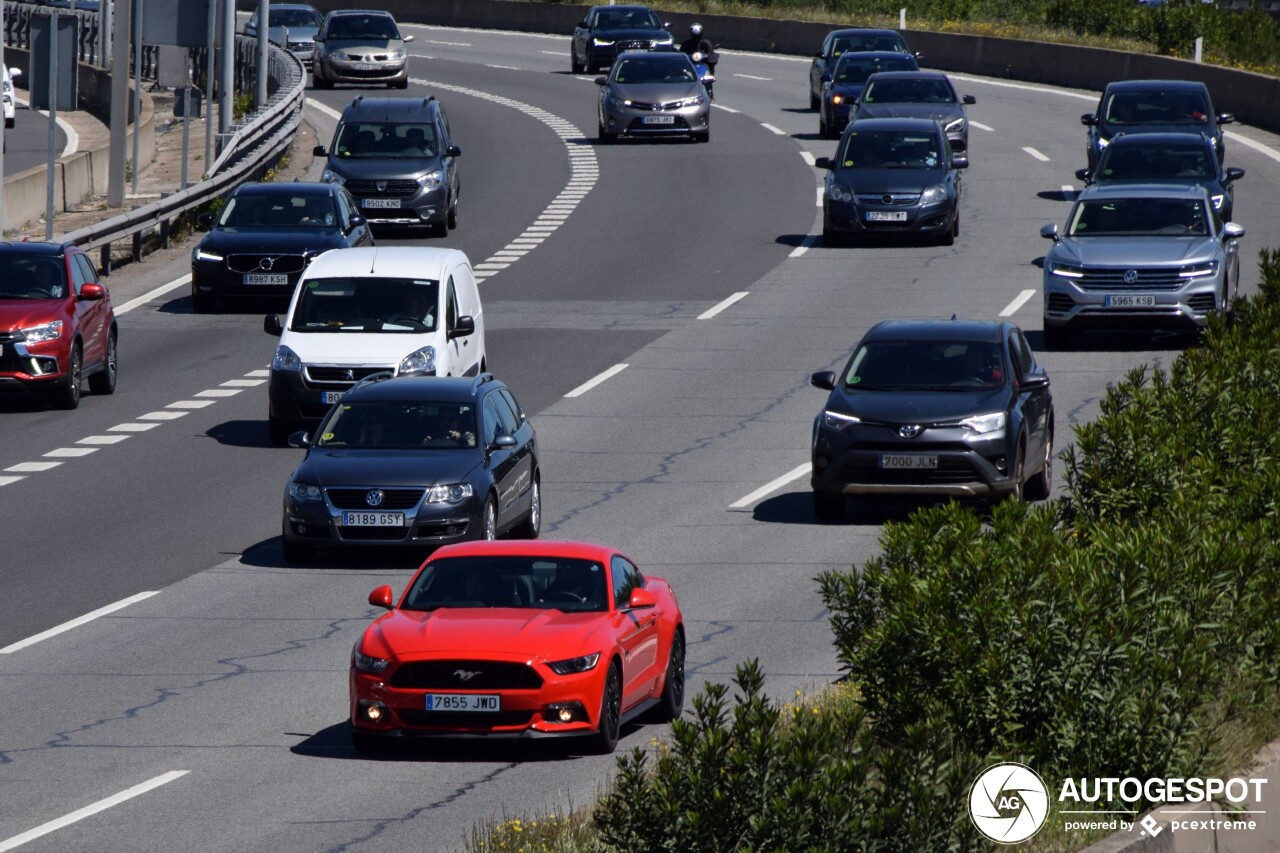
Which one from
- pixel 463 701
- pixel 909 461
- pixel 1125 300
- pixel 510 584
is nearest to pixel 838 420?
pixel 909 461

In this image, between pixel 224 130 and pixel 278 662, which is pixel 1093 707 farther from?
pixel 224 130

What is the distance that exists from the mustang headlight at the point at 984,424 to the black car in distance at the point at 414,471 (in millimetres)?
3660

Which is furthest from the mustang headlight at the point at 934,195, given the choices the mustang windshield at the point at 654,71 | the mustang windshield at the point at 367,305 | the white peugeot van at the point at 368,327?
the mustang windshield at the point at 367,305

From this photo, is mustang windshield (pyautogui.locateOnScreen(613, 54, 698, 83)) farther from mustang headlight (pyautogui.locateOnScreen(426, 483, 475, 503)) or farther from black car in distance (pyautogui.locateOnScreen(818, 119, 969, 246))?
mustang headlight (pyautogui.locateOnScreen(426, 483, 475, 503))

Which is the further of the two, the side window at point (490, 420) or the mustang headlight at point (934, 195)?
the mustang headlight at point (934, 195)

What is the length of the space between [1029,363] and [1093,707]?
11.7 meters

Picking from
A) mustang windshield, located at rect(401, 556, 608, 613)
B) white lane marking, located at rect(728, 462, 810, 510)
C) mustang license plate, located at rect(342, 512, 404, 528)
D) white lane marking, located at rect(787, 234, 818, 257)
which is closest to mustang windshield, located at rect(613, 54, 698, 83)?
white lane marking, located at rect(787, 234, 818, 257)

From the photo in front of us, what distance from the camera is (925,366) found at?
21438mm

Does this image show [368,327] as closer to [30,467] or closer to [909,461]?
[30,467]

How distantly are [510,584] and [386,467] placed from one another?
17.2 feet

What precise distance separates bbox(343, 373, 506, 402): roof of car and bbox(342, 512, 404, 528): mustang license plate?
151cm

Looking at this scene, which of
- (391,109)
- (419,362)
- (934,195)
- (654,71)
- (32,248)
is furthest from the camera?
(654,71)

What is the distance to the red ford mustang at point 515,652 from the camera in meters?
13.1

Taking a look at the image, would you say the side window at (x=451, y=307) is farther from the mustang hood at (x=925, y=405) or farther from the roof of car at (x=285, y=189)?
the roof of car at (x=285, y=189)
